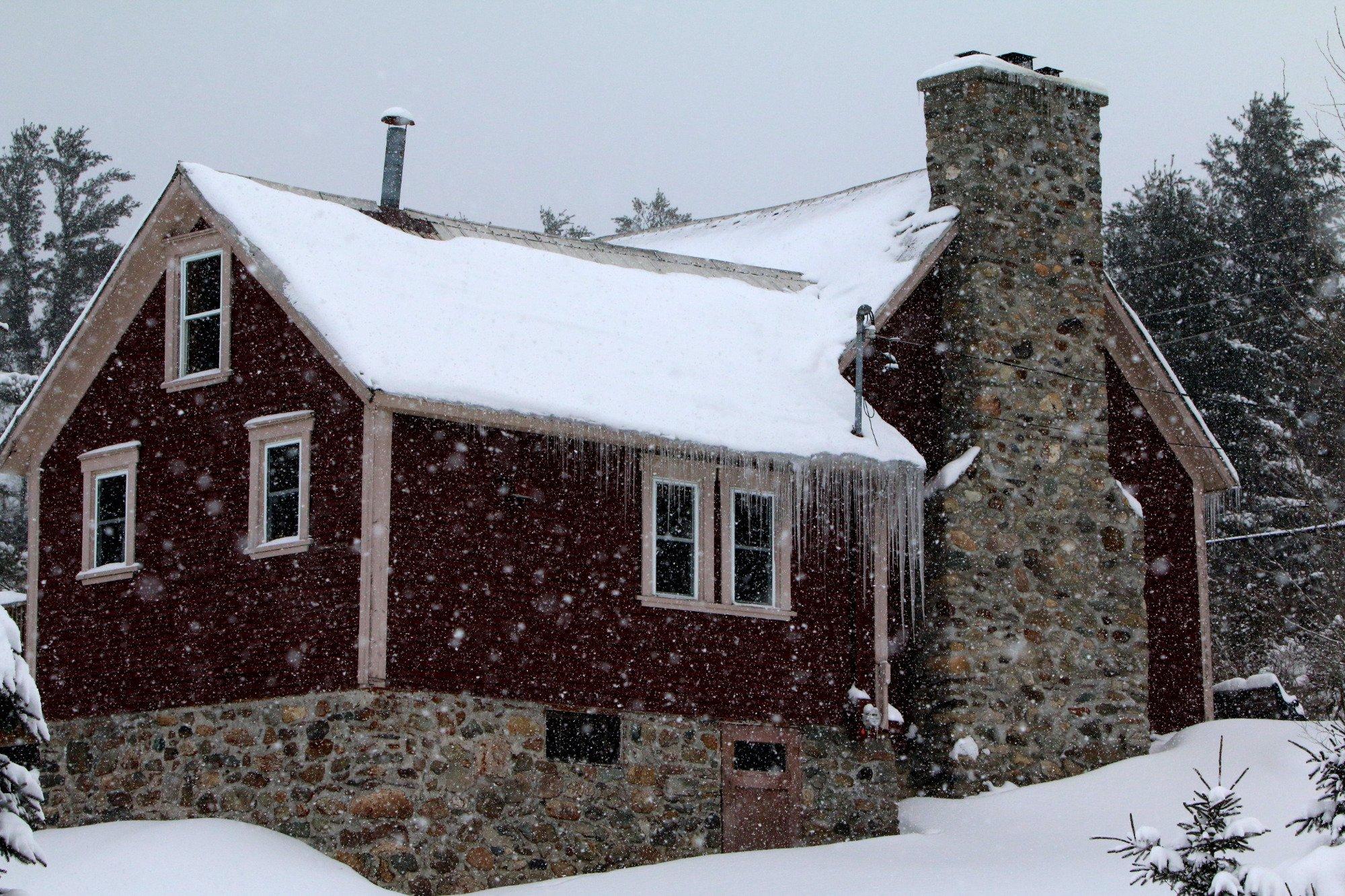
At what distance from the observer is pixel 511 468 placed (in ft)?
55.8


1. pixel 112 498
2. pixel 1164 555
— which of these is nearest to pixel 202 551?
pixel 112 498

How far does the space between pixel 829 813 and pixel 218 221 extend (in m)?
7.93

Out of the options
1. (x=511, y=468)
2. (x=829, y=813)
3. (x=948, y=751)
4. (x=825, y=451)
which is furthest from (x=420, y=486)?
(x=948, y=751)

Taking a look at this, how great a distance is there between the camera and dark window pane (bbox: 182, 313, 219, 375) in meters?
18.2

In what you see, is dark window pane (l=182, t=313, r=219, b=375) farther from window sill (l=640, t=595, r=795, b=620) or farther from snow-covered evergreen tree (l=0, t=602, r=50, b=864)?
snow-covered evergreen tree (l=0, t=602, r=50, b=864)

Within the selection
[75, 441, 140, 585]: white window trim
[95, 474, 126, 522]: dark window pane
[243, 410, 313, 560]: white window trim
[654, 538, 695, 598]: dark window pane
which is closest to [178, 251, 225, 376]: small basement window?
[75, 441, 140, 585]: white window trim

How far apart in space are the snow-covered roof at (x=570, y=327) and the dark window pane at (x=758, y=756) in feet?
9.08

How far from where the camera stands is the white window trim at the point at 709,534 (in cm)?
1773

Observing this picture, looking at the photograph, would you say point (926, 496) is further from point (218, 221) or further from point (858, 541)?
point (218, 221)

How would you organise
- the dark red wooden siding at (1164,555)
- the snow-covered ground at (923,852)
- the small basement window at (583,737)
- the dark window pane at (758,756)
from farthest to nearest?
the dark red wooden siding at (1164,555)
the dark window pane at (758,756)
the small basement window at (583,737)
the snow-covered ground at (923,852)

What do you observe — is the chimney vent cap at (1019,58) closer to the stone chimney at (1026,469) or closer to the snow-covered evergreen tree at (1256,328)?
the stone chimney at (1026,469)

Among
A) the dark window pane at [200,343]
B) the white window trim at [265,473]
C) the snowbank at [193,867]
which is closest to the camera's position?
the snowbank at [193,867]

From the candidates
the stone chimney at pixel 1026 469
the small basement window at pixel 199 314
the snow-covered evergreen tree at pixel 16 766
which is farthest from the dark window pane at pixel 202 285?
the snow-covered evergreen tree at pixel 16 766

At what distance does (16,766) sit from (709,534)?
9.62m
